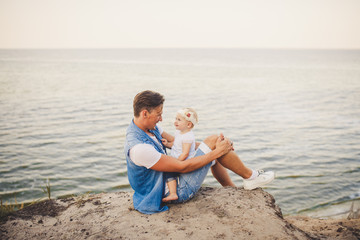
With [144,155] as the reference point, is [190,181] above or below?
below

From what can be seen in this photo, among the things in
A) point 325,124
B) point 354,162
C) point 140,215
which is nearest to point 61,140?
point 140,215

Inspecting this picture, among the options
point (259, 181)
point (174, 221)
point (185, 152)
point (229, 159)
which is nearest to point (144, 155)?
point (185, 152)

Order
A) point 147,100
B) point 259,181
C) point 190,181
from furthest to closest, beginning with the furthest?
point 259,181, point 190,181, point 147,100

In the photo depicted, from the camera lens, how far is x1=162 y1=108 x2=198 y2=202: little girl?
4004 mm

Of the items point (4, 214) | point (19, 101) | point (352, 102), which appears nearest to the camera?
point (4, 214)

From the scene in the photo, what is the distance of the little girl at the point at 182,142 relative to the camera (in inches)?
158

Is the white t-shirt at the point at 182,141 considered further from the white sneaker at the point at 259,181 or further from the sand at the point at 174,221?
the white sneaker at the point at 259,181

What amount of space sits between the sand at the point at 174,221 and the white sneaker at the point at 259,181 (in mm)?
114

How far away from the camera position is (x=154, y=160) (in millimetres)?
3578

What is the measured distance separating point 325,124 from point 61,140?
13.2m

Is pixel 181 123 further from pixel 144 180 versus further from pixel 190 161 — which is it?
pixel 144 180

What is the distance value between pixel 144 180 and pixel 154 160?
53 cm

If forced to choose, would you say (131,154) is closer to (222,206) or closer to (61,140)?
(222,206)

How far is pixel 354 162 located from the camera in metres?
10.3
